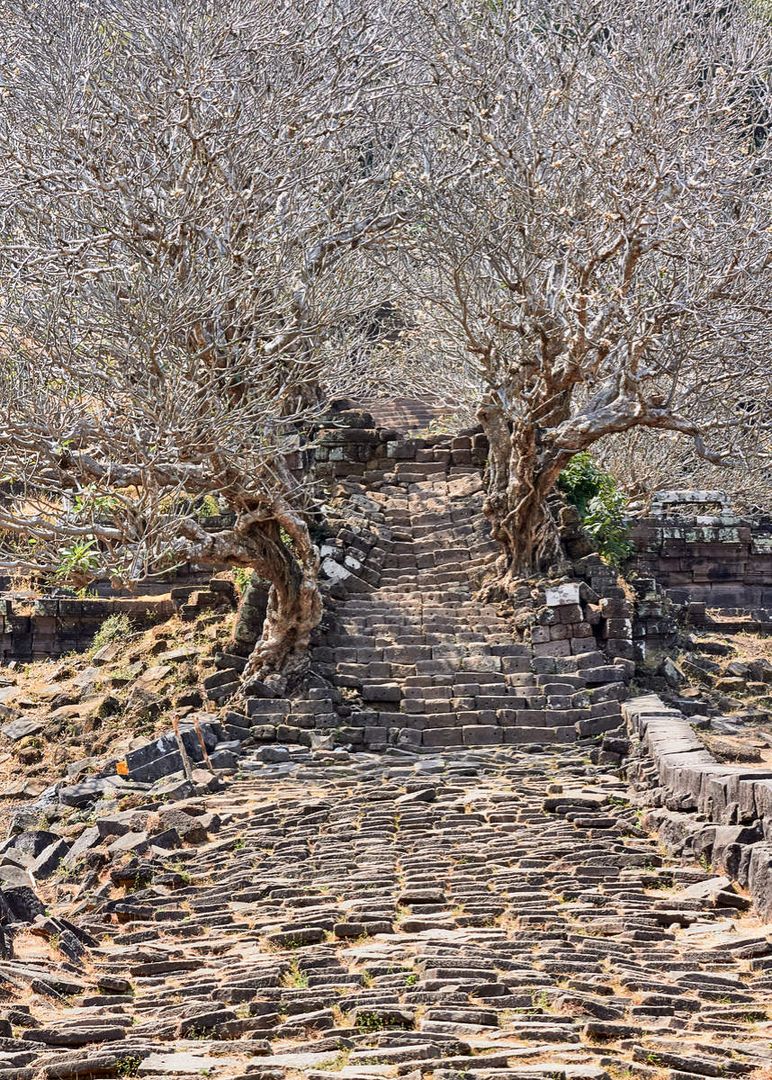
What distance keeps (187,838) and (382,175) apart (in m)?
10.6

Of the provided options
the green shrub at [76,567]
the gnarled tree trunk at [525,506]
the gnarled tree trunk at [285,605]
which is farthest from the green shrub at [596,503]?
the green shrub at [76,567]

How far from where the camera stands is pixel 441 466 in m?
21.6

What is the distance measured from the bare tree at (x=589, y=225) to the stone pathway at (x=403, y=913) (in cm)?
290

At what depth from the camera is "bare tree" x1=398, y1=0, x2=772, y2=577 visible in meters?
16.9

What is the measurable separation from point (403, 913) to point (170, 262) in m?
8.79

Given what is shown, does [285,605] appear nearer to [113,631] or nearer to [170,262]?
[113,631]

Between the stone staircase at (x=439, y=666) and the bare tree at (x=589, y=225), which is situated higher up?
the bare tree at (x=589, y=225)

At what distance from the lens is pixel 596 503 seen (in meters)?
19.9

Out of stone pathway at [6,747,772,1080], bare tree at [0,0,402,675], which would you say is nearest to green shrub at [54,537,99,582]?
bare tree at [0,0,402,675]

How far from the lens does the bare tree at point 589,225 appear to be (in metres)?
16.9

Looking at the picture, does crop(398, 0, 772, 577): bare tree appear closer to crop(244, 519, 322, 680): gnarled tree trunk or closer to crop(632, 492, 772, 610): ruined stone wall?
crop(244, 519, 322, 680): gnarled tree trunk

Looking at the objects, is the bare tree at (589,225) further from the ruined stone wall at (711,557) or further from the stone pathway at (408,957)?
the stone pathway at (408,957)

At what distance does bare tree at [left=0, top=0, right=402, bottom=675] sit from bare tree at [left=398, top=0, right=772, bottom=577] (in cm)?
175

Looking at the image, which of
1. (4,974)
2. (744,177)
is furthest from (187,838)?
(744,177)
